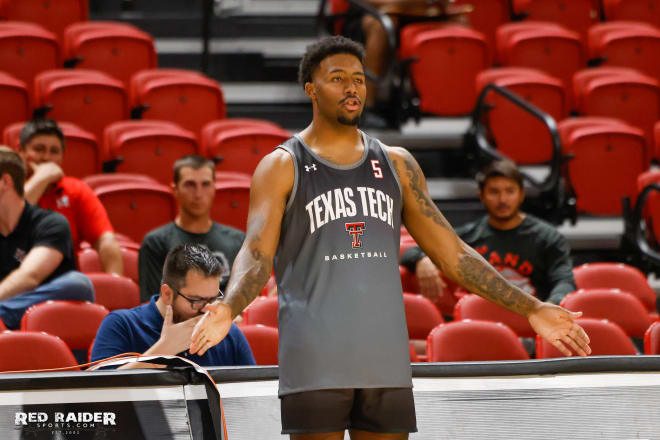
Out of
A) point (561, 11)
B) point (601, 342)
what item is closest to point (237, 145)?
point (601, 342)

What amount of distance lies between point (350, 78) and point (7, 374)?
43.0 inches

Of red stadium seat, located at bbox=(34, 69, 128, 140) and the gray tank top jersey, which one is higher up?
the gray tank top jersey

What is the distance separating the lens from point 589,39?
810 centimetres

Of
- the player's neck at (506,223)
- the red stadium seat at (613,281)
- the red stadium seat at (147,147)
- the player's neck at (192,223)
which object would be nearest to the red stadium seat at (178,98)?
the red stadium seat at (147,147)

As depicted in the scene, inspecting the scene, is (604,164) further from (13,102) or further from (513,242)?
(13,102)

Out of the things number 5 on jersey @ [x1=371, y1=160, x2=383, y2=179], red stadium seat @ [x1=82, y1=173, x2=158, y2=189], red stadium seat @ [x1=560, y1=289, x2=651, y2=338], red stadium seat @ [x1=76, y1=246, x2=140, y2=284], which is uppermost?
number 5 on jersey @ [x1=371, y1=160, x2=383, y2=179]

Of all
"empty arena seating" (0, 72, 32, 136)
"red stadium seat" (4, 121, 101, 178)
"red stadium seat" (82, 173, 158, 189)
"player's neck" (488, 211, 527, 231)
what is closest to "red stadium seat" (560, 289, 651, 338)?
"player's neck" (488, 211, 527, 231)

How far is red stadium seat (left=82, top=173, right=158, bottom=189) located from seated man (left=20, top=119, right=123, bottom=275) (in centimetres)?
47

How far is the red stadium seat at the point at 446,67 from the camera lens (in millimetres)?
7094

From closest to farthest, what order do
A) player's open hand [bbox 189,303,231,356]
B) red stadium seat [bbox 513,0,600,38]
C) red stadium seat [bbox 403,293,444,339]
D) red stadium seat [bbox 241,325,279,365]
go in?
player's open hand [bbox 189,303,231,356], red stadium seat [bbox 241,325,279,365], red stadium seat [bbox 403,293,444,339], red stadium seat [bbox 513,0,600,38]

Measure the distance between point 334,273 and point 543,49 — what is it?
5.75 meters

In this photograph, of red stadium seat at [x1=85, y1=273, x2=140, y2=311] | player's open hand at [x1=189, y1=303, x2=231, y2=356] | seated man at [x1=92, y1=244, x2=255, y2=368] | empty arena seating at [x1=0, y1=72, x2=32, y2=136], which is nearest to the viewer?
player's open hand at [x1=189, y1=303, x2=231, y2=356]

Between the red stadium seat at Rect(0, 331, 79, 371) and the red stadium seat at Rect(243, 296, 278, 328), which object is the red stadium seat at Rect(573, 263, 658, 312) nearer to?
the red stadium seat at Rect(243, 296, 278, 328)

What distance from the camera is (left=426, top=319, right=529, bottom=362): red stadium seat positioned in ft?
12.6
